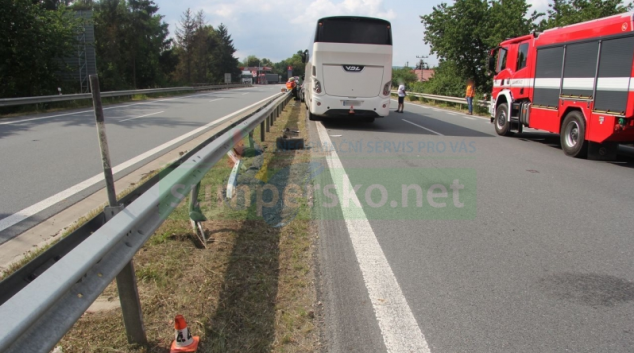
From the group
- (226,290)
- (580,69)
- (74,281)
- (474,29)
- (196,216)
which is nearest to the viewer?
(74,281)

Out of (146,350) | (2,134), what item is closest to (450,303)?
(146,350)

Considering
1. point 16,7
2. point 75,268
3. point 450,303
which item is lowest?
point 450,303

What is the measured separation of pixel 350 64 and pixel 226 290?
11.5 metres

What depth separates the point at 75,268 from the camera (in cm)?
184

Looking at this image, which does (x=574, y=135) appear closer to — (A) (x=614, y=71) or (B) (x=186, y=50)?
(A) (x=614, y=71)

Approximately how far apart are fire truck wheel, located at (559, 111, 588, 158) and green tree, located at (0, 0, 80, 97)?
22695 mm

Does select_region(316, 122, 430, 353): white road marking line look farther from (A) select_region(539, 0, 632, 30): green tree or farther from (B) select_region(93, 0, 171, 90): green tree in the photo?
(B) select_region(93, 0, 171, 90): green tree

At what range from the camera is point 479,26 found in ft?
106

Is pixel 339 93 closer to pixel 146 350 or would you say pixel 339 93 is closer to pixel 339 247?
pixel 339 247

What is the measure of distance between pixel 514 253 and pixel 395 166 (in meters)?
4.15

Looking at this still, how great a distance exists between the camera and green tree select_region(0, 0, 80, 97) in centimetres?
2102

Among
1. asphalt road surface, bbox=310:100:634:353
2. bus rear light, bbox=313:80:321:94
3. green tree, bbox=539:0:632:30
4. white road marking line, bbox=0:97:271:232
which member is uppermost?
green tree, bbox=539:0:632:30

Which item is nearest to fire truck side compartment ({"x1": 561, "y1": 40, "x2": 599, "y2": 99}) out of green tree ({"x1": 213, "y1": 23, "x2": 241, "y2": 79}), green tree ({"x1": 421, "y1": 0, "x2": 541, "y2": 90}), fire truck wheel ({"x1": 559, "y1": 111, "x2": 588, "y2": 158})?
fire truck wheel ({"x1": 559, "y1": 111, "x2": 588, "y2": 158})

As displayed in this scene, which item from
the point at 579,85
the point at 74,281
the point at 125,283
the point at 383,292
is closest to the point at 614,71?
the point at 579,85
